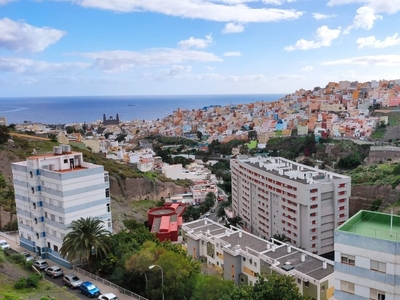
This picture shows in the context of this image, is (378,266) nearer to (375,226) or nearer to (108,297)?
(375,226)

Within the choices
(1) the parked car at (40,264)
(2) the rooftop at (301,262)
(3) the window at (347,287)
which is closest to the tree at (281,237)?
(2) the rooftop at (301,262)

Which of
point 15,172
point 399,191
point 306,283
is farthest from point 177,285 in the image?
point 399,191

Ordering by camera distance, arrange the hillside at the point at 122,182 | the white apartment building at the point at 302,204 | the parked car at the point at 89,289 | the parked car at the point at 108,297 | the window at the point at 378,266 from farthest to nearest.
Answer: the hillside at the point at 122,182, the white apartment building at the point at 302,204, the parked car at the point at 89,289, the parked car at the point at 108,297, the window at the point at 378,266

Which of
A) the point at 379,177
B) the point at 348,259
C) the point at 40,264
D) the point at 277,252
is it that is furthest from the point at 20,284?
the point at 379,177

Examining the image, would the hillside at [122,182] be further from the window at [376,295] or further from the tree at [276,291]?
the window at [376,295]

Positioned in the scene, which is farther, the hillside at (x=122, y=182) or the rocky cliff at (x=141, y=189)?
the rocky cliff at (x=141, y=189)

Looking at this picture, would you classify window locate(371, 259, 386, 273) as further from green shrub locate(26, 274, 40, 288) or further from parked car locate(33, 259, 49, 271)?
parked car locate(33, 259, 49, 271)

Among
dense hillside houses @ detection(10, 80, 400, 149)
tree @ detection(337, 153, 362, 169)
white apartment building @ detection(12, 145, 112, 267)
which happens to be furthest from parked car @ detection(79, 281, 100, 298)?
dense hillside houses @ detection(10, 80, 400, 149)
